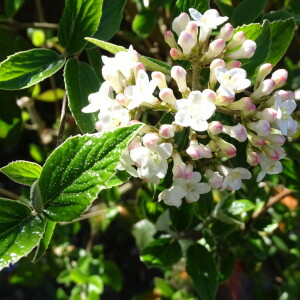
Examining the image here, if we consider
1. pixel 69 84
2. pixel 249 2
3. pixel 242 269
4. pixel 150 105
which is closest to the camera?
pixel 150 105

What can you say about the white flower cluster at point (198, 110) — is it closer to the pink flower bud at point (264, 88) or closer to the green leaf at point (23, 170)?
the pink flower bud at point (264, 88)

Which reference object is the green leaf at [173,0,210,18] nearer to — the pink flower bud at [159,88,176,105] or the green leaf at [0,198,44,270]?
the pink flower bud at [159,88,176,105]

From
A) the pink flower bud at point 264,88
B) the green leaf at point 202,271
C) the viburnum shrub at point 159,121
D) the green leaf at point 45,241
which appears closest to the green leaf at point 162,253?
the green leaf at point 202,271

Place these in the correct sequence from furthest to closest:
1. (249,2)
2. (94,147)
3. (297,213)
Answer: (297,213) → (249,2) → (94,147)

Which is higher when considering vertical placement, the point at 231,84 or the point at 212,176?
the point at 231,84

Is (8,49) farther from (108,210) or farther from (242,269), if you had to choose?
(242,269)

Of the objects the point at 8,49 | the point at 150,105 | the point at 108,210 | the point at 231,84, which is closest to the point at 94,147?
the point at 150,105

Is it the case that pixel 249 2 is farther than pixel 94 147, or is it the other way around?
pixel 249 2
